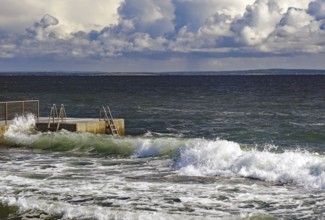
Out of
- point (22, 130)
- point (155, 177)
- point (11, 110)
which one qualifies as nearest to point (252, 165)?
point (155, 177)

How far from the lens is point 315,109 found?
203 ft

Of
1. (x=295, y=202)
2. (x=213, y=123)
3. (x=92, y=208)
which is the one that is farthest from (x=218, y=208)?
(x=213, y=123)

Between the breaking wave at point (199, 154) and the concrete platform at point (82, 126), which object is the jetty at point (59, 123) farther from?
the breaking wave at point (199, 154)

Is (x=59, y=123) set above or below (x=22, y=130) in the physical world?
above

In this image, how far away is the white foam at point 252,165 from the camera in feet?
67.8

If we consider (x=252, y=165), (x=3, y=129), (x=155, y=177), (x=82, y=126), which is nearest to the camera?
(x=155, y=177)

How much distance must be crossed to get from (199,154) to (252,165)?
3015 millimetres

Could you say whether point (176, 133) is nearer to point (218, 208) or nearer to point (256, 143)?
point (256, 143)

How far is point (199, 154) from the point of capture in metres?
24.6

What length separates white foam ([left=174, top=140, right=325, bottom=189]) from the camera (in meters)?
20.7

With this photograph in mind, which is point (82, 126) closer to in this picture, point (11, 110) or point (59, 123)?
point (59, 123)

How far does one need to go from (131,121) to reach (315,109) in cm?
2368

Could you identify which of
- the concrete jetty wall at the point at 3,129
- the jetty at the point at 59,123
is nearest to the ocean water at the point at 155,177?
the concrete jetty wall at the point at 3,129

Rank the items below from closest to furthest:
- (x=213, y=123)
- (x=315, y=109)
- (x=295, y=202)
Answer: (x=295, y=202) < (x=213, y=123) < (x=315, y=109)
